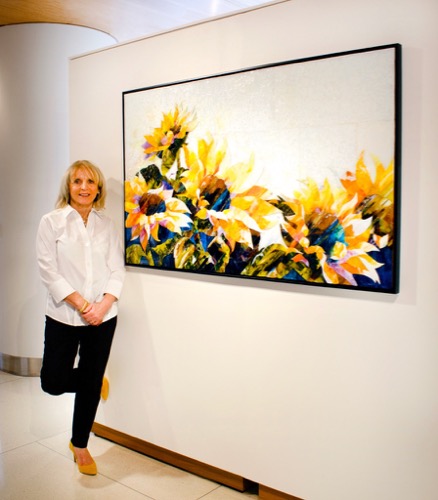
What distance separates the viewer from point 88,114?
10.8 ft

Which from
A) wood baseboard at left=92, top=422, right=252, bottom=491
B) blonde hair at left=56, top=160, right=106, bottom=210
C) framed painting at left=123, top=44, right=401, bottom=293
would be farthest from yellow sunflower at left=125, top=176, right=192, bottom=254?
wood baseboard at left=92, top=422, right=252, bottom=491

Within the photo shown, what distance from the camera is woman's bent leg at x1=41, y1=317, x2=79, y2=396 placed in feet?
9.45

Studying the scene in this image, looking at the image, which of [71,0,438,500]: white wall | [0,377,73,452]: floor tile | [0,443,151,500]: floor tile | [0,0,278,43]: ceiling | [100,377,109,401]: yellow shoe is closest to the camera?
[71,0,438,500]: white wall

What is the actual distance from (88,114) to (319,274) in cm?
171

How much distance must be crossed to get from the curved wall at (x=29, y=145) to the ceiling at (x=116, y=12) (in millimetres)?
141

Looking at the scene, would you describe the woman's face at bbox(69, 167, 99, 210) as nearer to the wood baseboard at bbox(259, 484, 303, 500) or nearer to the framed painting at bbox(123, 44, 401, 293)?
the framed painting at bbox(123, 44, 401, 293)

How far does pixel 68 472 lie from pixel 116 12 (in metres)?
2.95

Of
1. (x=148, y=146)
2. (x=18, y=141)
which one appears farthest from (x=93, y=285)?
(x=18, y=141)

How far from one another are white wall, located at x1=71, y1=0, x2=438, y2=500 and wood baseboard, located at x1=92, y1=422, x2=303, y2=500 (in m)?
0.05

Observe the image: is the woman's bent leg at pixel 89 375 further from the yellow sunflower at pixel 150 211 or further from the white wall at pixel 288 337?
the yellow sunflower at pixel 150 211

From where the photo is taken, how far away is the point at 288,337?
8.21 feet

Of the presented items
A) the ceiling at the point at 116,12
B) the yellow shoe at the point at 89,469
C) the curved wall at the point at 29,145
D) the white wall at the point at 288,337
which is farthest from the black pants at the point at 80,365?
the ceiling at the point at 116,12

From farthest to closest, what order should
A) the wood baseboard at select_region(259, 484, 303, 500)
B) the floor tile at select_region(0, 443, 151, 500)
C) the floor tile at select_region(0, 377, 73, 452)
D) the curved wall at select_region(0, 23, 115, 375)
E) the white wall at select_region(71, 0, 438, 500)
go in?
the curved wall at select_region(0, 23, 115, 375), the floor tile at select_region(0, 377, 73, 452), the floor tile at select_region(0, 443, 151, 500), the wood baseboard at select_region(259, 484, 303, 500), the white wall at select_region(71, 0, 438, 500)

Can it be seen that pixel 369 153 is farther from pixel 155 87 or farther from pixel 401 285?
pixel 155 87
